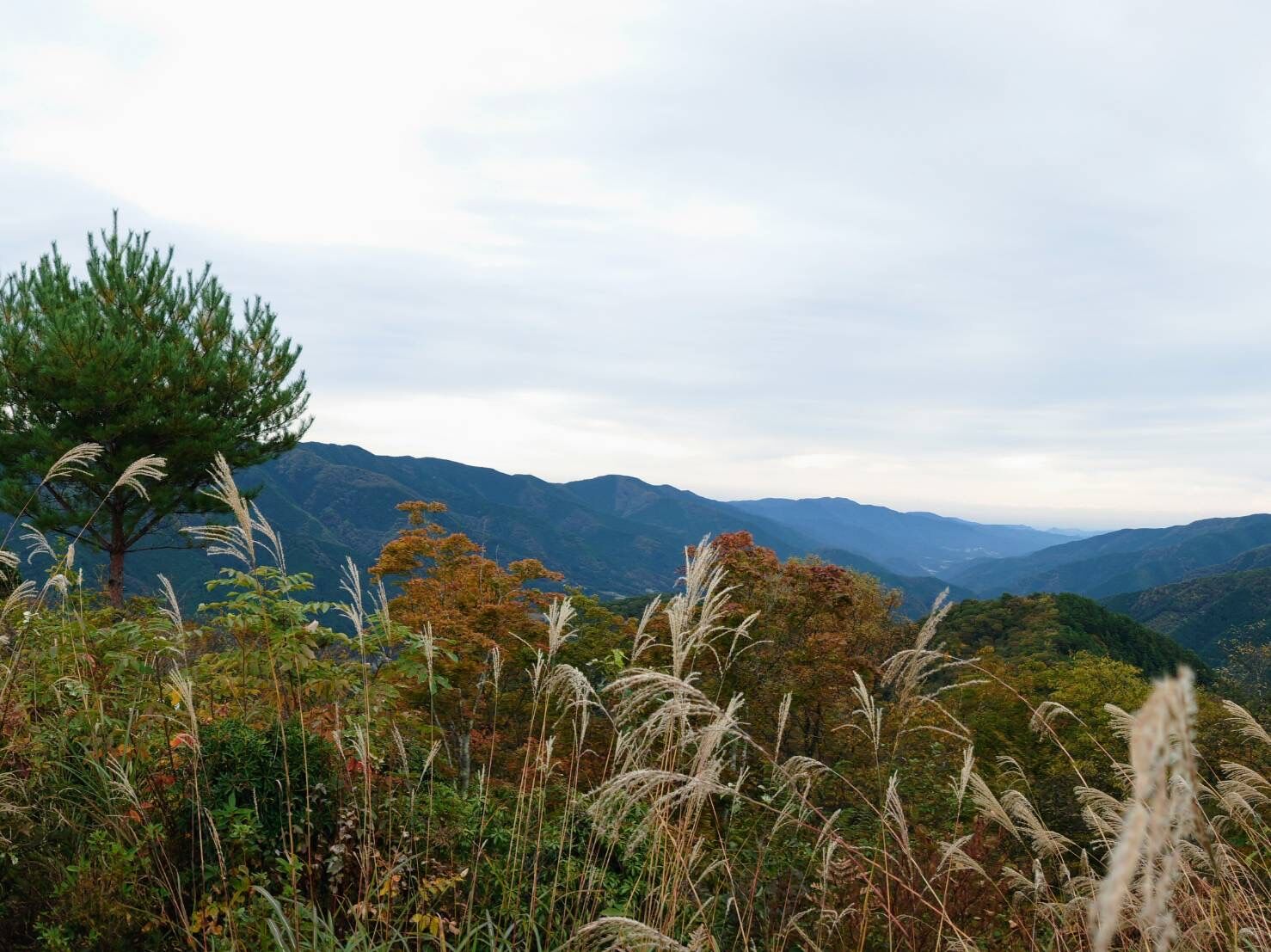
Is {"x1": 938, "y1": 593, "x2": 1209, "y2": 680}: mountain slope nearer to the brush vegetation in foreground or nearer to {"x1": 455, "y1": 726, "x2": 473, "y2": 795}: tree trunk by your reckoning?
{"x1": 455, "y1": 726, "x2": 473, "y2": 795}: tree trunk

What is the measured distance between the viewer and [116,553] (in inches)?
662

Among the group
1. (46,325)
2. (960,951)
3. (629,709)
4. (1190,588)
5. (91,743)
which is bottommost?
(1190,588)

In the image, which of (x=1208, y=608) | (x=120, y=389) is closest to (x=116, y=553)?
(x=120, y=389)

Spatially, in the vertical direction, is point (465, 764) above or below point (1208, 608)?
above

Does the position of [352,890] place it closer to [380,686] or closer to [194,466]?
[380,686]

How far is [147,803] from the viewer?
11.0 ft

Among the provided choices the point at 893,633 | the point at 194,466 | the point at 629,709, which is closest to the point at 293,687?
the point at 629,709

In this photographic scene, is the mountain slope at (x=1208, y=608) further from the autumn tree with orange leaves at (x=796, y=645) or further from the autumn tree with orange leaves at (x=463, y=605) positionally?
the autumn tree with orange leaves at (x=463, y=605)

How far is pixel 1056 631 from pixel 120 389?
6644 cm

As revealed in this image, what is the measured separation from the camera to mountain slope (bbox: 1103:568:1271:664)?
142 meters

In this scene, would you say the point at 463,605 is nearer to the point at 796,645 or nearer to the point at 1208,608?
the point at 796,645

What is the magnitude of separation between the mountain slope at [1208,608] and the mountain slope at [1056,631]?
7149 centimetres

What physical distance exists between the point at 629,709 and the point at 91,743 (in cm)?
269

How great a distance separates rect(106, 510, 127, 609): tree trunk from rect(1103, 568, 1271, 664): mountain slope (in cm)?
16090
